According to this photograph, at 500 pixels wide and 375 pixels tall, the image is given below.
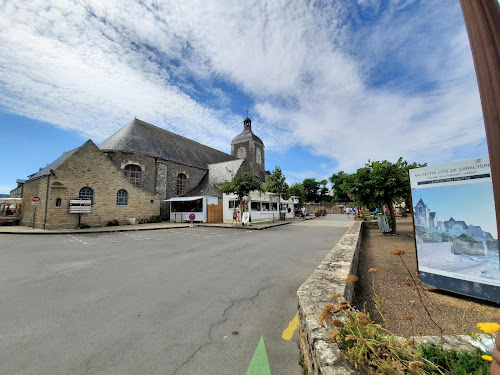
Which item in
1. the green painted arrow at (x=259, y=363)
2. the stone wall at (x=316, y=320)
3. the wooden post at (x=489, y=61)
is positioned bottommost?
the green painted arrow at (x=259, y=363)

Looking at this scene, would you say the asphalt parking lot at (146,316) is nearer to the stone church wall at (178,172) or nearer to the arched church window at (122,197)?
the arched church window at (122,197)

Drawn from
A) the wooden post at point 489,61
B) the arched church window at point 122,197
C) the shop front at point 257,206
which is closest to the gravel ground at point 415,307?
the wooden post at point 489,61

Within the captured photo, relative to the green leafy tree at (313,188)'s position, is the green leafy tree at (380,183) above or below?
below

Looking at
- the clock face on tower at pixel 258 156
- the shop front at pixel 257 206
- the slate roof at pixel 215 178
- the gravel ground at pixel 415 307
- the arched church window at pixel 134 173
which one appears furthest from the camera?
the clock face on tower at pixel 258 156

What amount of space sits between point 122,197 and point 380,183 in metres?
19.1

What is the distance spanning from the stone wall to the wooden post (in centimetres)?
125

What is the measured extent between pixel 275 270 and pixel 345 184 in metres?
6.97

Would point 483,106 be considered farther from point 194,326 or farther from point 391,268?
point 391,268

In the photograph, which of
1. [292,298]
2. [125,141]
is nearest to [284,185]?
[125,141]

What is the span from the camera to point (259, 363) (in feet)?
6.85

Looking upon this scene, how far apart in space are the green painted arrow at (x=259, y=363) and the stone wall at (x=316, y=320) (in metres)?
0.37

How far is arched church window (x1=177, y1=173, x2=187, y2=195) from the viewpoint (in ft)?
83.3

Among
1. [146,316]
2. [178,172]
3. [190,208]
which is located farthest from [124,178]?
[146,316]

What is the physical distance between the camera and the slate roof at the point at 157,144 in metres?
21.8
